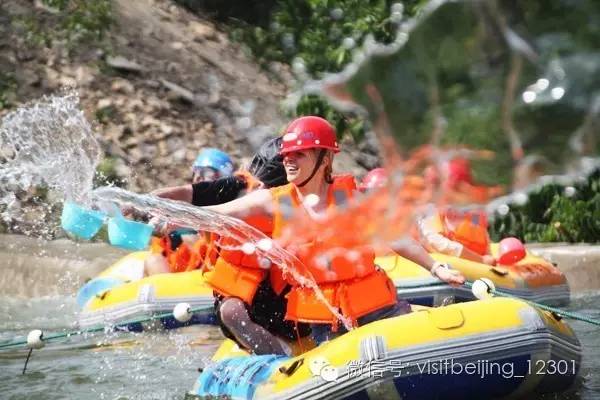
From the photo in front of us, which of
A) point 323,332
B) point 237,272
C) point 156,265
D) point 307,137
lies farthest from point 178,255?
point 307,137

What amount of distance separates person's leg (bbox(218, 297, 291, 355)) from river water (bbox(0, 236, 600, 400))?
60 cm

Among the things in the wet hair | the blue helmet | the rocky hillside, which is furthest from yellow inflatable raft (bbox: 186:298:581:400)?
the rocky hillside

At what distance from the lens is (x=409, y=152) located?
12.9 feet

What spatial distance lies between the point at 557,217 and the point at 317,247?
6.62 m

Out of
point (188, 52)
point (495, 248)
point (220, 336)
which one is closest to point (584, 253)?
point (495, 248)

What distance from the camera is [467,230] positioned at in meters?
9.40

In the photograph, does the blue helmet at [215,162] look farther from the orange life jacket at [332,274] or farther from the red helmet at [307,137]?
the red helmet at [307,137]

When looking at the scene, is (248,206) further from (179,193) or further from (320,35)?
(320,35)

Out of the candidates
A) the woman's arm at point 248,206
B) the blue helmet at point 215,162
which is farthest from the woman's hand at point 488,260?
the woman's arm at point 248,206

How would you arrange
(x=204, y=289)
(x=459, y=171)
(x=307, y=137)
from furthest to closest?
(x=204, y=289) < (x=307, y=137) < (x=459, y=171)

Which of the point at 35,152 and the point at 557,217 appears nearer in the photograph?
the point at 35,152

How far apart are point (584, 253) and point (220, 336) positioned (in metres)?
3.48

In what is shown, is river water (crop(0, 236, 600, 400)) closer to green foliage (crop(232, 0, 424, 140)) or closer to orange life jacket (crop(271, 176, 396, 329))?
orange life jacket (crop(271, 176, 396, 329))

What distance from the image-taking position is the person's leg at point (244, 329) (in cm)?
577
